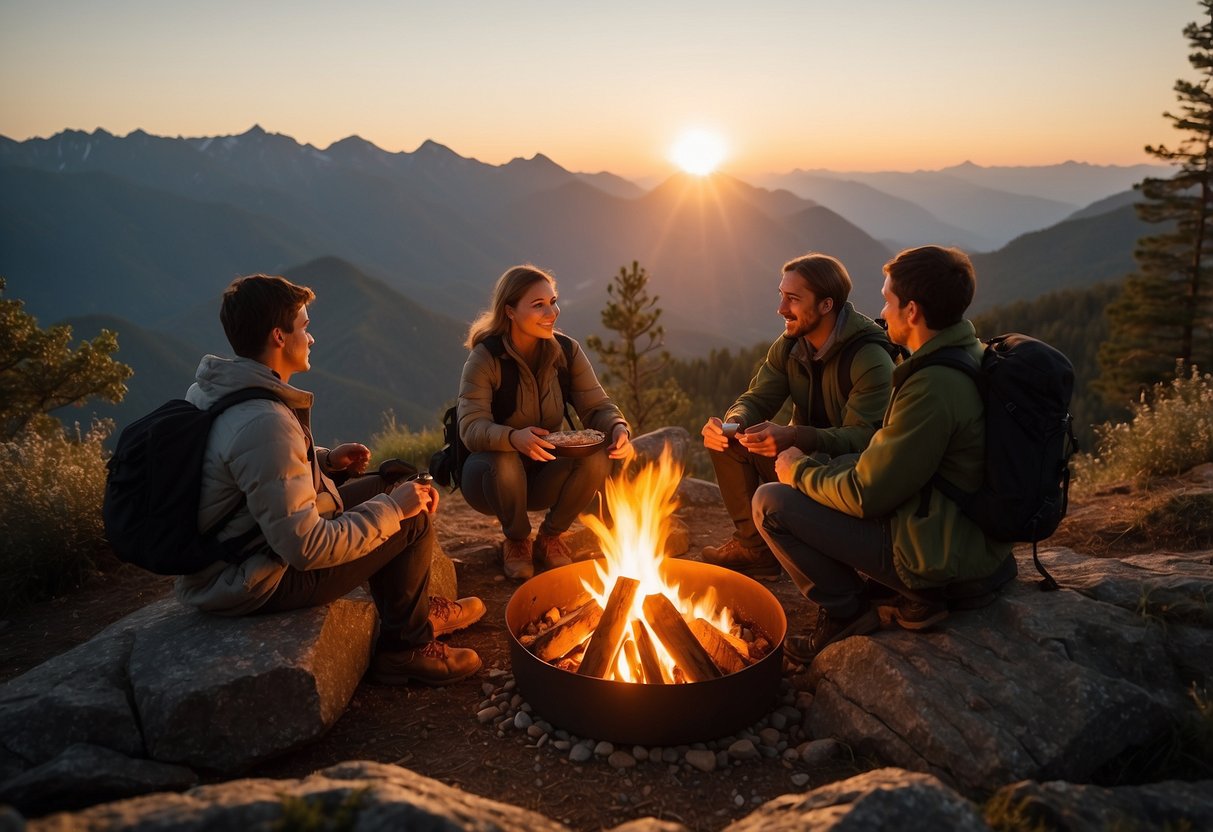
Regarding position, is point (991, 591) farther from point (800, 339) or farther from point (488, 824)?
point (488, 824)

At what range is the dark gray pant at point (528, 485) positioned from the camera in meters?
5.13

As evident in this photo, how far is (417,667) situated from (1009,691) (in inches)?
114

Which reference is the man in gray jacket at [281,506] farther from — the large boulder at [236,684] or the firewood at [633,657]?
the firewood at [633,657]

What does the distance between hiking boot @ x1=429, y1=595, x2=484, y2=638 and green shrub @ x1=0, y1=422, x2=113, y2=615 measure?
2.99m

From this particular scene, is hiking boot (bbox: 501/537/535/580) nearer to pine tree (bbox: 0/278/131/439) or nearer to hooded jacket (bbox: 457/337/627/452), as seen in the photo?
hooded jacket (bbox: 457/337/627/452)

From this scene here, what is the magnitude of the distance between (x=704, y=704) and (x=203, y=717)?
2184 millimetres

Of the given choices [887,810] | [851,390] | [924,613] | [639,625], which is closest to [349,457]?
[639,625]

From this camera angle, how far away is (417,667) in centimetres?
402

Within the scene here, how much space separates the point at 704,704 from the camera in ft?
11.2

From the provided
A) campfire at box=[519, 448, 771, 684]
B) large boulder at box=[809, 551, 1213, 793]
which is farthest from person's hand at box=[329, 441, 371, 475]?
large boulder at box=[809, 551, 1213, 793]

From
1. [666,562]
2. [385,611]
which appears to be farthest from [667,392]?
[385,611]

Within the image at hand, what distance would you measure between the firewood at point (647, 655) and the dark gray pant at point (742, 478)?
62.6 inches

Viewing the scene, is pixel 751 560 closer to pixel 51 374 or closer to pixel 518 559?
pixel 518 559

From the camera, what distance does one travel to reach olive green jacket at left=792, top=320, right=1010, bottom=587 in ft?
10.2
